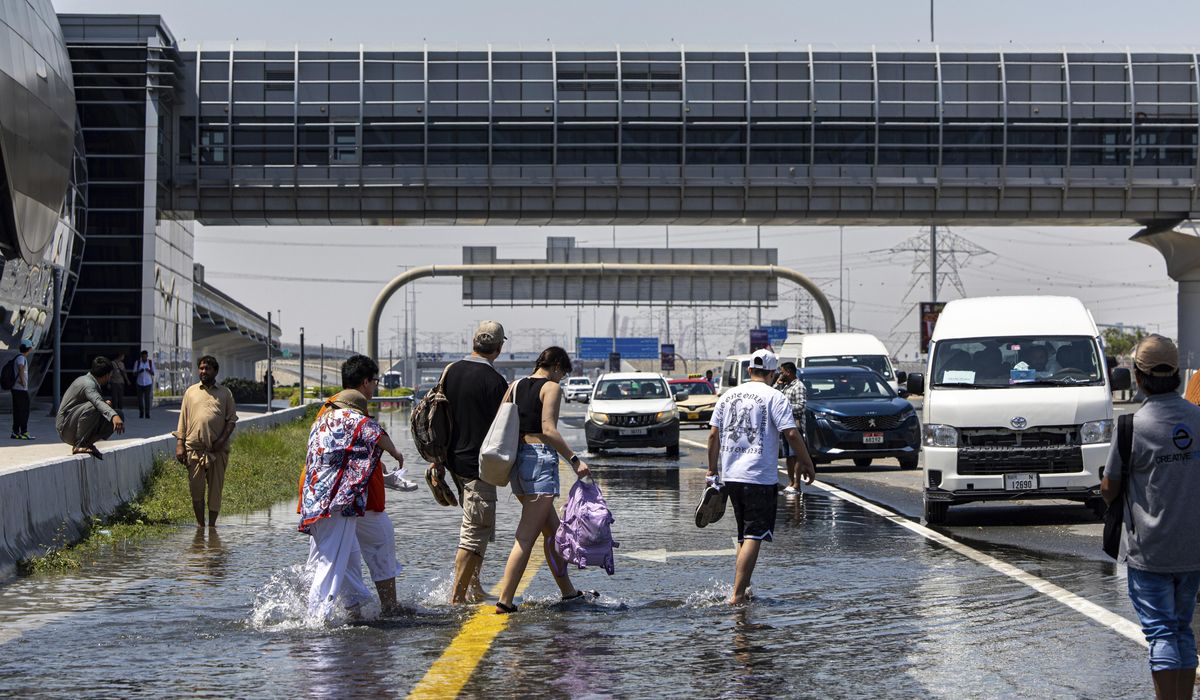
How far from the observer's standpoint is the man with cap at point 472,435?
34.8 ft

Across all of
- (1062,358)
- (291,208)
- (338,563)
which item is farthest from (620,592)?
(291,208)

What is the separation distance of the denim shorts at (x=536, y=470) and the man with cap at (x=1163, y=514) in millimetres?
4043

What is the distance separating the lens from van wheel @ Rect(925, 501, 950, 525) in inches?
642

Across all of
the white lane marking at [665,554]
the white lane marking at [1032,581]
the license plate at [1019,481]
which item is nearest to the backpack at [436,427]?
the white lane marking at [665,554]

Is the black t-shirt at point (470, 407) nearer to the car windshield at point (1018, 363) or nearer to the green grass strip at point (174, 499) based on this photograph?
the green grass strip at point (174, 499)

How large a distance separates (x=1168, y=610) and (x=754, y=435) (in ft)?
14.0

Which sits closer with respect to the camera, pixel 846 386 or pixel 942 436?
pixel 942 436

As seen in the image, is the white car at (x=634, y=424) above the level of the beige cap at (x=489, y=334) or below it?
below

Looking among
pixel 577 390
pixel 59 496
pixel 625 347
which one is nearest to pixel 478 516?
A: pixel 59 496

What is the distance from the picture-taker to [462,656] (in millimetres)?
8625

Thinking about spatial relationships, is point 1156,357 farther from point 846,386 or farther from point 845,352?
point 845,352

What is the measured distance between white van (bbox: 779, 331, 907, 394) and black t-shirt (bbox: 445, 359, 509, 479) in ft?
72.9

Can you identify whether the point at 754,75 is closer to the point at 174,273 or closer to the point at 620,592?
the point at 174,273

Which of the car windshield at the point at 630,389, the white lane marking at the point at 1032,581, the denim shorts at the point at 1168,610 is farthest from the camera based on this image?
the car windshield at the point at 630,389
